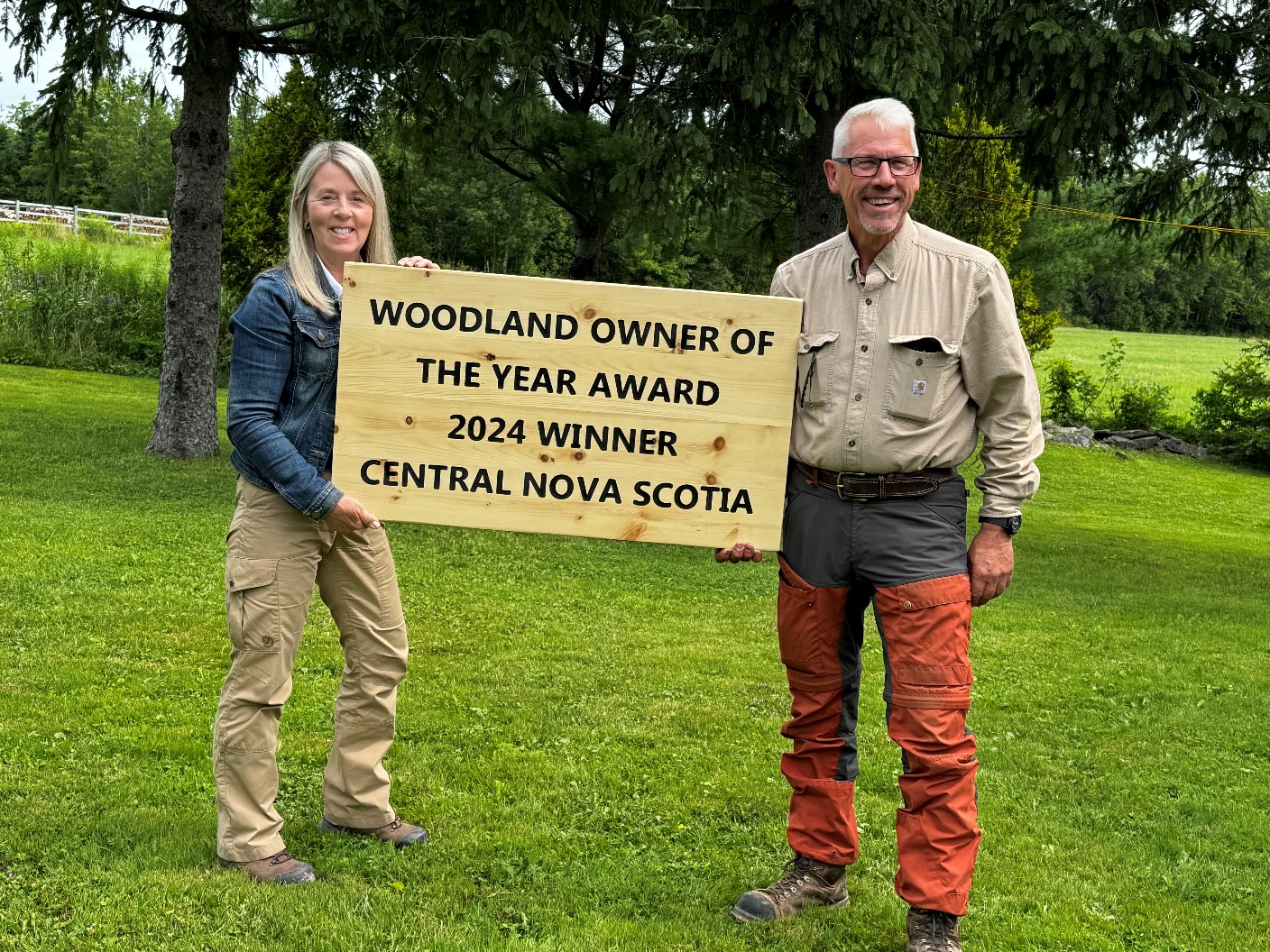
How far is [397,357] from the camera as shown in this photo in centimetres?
351

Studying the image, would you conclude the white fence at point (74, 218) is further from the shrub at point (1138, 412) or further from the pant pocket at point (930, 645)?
the pant pocket at point (930, 645)

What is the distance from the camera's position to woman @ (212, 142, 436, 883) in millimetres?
3443

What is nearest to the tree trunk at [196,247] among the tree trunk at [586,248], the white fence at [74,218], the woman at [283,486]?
the tree trunk at [586,248]

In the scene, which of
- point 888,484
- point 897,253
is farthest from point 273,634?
point 897,253

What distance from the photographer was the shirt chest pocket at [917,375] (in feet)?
10.6

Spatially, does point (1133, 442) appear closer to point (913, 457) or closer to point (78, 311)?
point (78, 311)

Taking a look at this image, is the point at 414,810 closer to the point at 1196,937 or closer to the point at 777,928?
the point at 777,928

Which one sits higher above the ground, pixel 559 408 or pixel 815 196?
pixel 815 196

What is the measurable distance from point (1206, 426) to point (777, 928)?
25242 millimetres

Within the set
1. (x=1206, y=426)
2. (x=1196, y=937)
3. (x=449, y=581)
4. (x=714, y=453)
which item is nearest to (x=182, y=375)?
(x=449, y=581)

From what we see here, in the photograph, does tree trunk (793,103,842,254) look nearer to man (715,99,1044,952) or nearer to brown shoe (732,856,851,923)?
man (715,99,1044,952)

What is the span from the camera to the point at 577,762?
4922 millimetres

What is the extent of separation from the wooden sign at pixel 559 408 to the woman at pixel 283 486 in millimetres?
125

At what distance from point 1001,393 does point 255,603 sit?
86.5 inches
